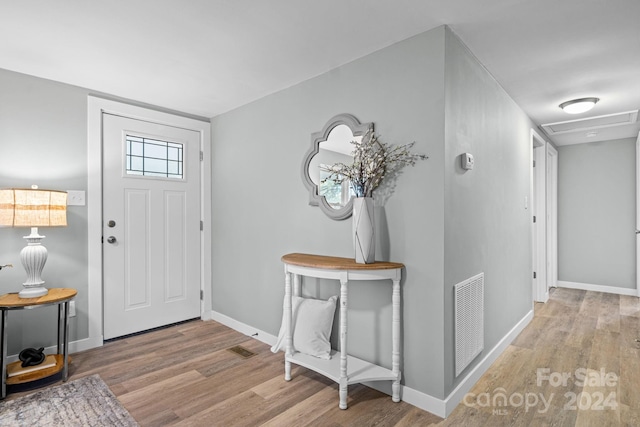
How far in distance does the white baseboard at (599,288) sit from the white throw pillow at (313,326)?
4.71 metres

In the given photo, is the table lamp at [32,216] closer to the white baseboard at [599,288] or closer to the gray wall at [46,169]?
the gray wall at [46,169]

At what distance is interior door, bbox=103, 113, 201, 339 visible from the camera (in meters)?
3.17

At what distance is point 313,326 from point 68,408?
156 cm

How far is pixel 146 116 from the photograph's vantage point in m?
3.36

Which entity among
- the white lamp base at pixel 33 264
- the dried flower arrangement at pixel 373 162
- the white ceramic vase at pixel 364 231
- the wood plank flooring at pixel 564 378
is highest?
the dried flower arrangement at pixel 373 162

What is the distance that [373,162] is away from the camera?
7.21 ft

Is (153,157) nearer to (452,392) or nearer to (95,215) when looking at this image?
(95,215)

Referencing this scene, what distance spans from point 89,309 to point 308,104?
2.58 meters

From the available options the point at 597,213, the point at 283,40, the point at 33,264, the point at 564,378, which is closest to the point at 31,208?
the point at 33,264

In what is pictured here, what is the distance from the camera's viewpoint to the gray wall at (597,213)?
16.0 ft

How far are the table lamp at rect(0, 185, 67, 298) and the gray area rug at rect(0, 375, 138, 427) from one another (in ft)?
2.19

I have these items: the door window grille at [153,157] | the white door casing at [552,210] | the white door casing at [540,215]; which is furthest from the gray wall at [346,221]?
the white door casing at [552,210]

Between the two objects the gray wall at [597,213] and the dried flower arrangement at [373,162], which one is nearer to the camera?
the dried flower arrangement at [373,162]

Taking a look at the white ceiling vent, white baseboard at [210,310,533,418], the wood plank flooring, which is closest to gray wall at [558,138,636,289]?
the white ceiling vent
